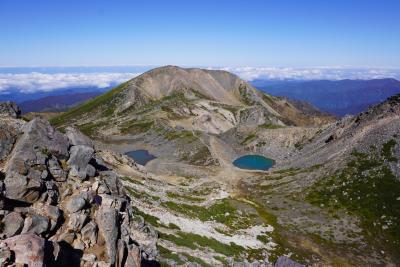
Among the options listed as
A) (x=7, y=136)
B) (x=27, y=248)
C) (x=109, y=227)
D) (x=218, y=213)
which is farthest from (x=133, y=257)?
(x=218, y=213)

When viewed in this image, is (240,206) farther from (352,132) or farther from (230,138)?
(230,138)

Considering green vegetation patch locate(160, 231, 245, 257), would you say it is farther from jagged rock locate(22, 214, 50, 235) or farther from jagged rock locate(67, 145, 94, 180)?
jagged rock locate(22, 214, 50, 235)

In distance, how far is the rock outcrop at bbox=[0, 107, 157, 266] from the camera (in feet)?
90.4

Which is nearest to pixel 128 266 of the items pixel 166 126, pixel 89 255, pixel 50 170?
pixel 89 255

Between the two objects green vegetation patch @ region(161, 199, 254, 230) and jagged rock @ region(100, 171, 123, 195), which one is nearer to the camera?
jagged rock @ region(100, 171, 123, 195)

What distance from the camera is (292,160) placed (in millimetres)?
141375

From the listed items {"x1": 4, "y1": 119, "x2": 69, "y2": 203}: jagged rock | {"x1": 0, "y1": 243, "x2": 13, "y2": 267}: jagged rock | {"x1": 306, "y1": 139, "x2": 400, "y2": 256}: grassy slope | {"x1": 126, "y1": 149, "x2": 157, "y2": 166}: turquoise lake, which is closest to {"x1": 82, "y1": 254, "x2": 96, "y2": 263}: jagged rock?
{"x1": 4, "y1": 119, "x2": 69, "y2": 203}: jagged rock

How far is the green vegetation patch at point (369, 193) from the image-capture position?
267 ft

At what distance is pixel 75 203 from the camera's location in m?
33.8

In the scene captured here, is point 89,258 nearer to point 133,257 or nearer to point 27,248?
point 133,257

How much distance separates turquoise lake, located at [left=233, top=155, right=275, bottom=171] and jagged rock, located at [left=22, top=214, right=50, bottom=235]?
123133 millimetres

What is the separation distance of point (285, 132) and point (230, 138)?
92.4ft

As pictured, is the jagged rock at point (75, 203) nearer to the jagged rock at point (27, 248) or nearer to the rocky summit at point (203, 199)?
the rocky summit at point (203, 199)

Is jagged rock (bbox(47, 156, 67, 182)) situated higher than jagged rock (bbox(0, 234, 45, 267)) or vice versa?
jagged rock (bbox(47, 156, 67, 182))
